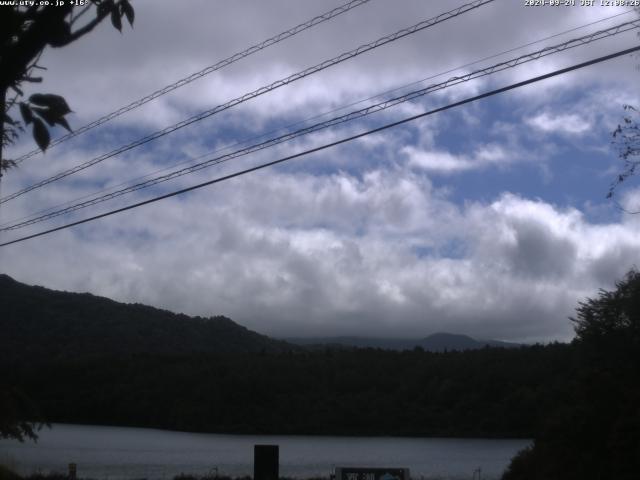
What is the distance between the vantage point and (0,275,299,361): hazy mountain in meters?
51.4

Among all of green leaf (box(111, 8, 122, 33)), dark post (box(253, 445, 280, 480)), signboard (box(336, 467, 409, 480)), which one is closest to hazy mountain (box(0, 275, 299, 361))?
dark post (box(253, 445, 280, 480))

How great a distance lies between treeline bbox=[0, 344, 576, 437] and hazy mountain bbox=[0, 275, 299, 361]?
217 centimetres

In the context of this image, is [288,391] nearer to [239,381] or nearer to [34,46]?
[239,381]

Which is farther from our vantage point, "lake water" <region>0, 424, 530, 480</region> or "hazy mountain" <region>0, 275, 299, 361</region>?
"hazy mountain" <region>0, 275, 299, 361</region>

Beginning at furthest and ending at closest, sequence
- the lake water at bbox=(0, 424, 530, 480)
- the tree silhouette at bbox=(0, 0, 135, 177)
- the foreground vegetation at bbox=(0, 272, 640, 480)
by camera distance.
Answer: the foreground vegetation at bbox=(0, 272, 640, 480) < the lake water at bbox=(0, 424, 530, 480) < the tree silhouette at bbox=(0, 0, 135, 177)

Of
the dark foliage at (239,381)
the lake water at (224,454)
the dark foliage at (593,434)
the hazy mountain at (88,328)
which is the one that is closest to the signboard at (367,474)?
the dark foliage at (593,434)

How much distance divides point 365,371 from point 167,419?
48.6 feet

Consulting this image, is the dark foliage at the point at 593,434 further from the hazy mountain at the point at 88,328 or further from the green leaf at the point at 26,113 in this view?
the hazy mountain at the point at 88,328

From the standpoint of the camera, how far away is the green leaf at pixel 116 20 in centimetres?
494

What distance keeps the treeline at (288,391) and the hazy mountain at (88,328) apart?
2.17 m

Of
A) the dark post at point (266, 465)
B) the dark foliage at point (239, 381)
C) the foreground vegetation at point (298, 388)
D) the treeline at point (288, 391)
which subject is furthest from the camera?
the treeline at point (288, 391)

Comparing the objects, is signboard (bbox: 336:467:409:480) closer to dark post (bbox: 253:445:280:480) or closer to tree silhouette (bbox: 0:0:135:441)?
dark post (bbox: 253:445:280:480)

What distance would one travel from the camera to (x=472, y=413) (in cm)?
4831

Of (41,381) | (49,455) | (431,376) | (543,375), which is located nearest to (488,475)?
(543,375)
